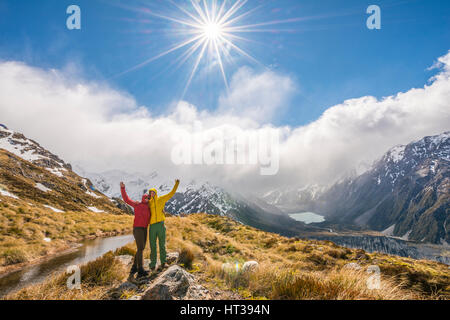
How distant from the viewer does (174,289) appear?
534cm

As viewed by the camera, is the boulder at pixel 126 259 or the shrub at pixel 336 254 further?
the shrub at pixel 336 254

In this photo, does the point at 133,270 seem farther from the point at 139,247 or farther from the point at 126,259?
the point at 126,259

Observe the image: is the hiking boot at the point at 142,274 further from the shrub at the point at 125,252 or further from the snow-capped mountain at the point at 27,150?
the snow-capped mountain at the point at 27,150

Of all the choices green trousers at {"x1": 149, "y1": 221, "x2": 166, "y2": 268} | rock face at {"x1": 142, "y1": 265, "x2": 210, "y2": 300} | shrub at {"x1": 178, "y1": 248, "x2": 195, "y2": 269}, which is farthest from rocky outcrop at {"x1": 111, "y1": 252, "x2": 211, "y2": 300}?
shrub at {"x1": 178, "y1": 248, "x2": 195, "y2": 269}

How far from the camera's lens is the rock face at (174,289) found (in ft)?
16.8

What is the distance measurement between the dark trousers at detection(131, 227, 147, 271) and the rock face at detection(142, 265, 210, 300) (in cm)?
203

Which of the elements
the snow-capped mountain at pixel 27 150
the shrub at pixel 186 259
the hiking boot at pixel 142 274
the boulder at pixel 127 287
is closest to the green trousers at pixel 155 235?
the hiking boot at pixel 142 274

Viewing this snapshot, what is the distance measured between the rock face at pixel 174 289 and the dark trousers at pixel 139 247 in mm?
2033

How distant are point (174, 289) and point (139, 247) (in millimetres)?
2819

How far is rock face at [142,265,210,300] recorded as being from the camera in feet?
16.8

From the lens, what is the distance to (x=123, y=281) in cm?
671
